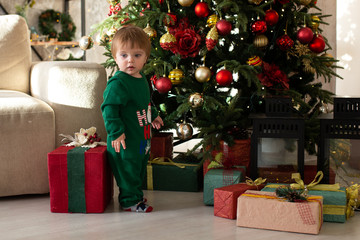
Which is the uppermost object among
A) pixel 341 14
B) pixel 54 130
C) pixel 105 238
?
pixel 341 14

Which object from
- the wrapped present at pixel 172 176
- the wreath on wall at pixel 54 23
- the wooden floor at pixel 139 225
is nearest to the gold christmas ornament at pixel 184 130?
the wrapped present at pixel 172 176

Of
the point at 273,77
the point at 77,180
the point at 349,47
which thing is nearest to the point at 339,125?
the point at 273,77

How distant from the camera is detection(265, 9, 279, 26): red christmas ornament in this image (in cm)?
234

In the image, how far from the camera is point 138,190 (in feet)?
6.57

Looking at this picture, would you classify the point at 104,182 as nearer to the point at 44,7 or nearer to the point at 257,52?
the point at 257,52

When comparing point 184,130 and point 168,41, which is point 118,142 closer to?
point 184,130

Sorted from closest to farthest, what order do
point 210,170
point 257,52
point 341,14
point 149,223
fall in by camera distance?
1. point 149,223
2. point 210,170
3. point 257,52
4. point 341,14

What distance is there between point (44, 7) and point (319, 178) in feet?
21.4

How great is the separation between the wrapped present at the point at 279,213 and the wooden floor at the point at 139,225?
0.09 feet

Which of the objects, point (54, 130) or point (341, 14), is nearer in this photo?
point (54, 130)

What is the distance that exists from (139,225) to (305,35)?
128 centimetres

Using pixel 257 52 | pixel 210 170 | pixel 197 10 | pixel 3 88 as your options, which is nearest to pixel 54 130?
pixel 3 88

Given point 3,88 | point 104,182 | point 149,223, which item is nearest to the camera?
point 149,223

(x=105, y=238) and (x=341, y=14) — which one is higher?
(x=341, y=14)
